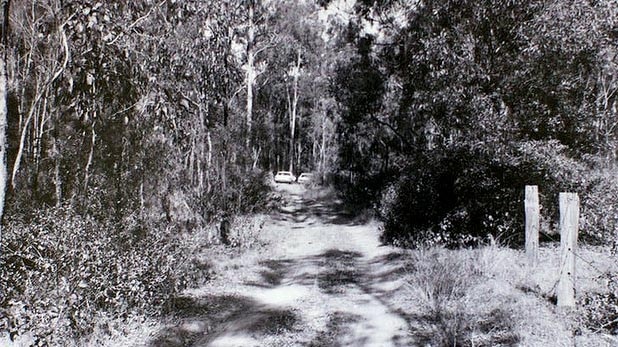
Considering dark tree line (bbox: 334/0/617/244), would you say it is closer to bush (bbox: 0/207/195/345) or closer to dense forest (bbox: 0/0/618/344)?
dense forest (bbox: 0/0/618/344)

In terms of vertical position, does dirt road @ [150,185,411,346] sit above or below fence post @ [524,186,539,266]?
below

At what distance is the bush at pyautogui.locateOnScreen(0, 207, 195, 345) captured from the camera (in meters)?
5.69

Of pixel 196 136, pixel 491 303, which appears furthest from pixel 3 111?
pixel 196 136

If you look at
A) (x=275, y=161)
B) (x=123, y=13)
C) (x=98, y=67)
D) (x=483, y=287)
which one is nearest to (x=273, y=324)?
(x=483, y=287)

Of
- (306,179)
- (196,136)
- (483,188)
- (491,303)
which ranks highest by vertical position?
(196,136)

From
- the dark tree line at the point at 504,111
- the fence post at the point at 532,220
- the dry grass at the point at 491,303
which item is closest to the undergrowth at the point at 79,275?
the dry grass at the point at 491,303

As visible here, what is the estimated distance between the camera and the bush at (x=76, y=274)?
5691 mm

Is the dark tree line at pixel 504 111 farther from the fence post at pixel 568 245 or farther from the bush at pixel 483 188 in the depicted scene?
the fence post at pixel 568 245

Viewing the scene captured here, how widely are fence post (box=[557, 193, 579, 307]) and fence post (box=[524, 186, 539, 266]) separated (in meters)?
2.03

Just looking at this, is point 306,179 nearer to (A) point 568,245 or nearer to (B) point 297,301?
(B) point 297,301

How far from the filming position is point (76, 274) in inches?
242

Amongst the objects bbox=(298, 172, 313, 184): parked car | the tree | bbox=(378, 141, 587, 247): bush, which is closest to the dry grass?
bbox=(378, 141, 587, 247): bush

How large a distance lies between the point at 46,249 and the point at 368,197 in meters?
16.7

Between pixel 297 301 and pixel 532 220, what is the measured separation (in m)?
4.78
